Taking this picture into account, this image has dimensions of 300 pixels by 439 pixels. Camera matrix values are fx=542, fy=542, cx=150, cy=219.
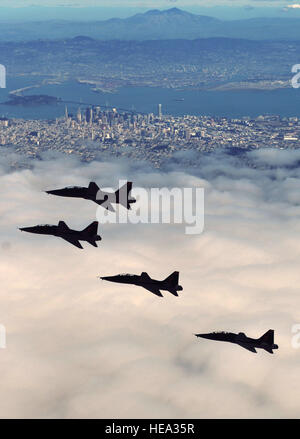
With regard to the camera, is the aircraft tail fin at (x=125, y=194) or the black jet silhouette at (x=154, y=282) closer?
the aircraft tail fin at (x=125, y=194)

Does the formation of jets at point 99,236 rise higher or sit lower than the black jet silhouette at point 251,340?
higher

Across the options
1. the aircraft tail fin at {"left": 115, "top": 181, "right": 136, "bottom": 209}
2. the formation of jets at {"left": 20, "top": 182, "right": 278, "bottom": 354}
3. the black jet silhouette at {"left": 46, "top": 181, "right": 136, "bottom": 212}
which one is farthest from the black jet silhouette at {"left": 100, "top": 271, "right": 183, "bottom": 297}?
the aircraft tail fin at {"left": 115, "top": 181, "right": 136, "bottom": 209}

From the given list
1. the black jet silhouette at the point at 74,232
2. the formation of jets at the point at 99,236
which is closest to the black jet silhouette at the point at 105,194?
the formation of jets at the point at 99,236

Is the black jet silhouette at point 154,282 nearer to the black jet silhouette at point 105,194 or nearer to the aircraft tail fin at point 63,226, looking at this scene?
the aircraft tail fin at point 63,226

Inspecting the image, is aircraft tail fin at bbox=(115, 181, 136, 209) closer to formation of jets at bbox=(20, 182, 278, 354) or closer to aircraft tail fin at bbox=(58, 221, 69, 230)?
formation of jets at bbox=(20, 182, 278, 354)
